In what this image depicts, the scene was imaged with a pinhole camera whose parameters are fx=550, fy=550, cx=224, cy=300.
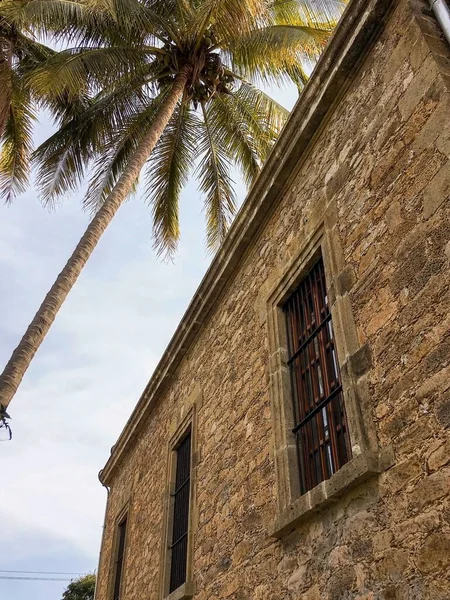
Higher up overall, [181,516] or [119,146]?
[119,146]

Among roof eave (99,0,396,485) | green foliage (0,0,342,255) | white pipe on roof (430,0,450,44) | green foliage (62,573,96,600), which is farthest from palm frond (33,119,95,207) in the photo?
green foliage (62,573,96,600)

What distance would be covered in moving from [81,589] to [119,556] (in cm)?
1870

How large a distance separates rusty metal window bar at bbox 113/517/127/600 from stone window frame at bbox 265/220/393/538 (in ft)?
20.9

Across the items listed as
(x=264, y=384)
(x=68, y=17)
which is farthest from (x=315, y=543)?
(x=68, y=17)

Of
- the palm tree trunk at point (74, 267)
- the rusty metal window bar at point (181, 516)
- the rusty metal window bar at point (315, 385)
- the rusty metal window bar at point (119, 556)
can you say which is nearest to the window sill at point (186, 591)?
the rusty metal window bar at point (181, 516)

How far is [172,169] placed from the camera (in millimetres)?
10297

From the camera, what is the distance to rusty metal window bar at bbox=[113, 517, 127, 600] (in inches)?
382

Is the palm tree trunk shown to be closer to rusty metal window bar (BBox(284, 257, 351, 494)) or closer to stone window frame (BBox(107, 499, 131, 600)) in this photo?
rusty metal window bar (BBox(284, 257, 351, 494))

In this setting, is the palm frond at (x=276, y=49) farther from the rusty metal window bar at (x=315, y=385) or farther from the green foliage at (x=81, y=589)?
the green foliage at (x=81, y=589)

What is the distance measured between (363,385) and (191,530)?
3.56 metres

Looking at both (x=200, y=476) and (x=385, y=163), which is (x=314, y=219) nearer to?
(x=385, y=163)

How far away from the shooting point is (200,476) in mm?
6480

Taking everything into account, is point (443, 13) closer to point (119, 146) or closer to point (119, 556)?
point (119, 146)

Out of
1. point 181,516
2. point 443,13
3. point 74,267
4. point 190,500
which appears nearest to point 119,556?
point 181,516
